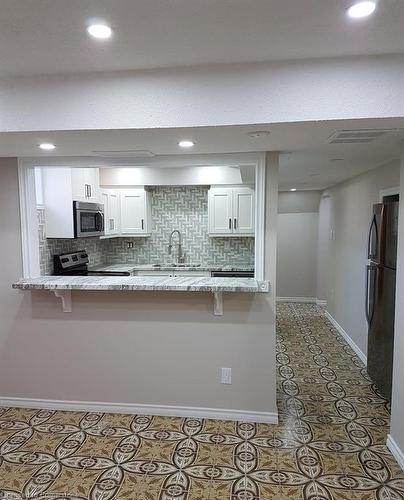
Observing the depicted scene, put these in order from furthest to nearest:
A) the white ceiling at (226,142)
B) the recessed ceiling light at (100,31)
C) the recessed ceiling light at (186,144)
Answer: the recessed ceiling light at (186,144)
the white ceiling at (226,142)
the recessed ceiling light at (100,31)

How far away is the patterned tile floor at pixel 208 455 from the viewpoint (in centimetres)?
217

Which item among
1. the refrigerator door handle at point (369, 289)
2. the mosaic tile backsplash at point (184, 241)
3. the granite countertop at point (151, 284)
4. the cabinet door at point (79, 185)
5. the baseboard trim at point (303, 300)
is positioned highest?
the cabinet door at point (79, 185)

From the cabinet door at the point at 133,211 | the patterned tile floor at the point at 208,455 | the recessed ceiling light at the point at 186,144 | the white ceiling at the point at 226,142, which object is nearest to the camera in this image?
the white ceiling at the point at 226,142

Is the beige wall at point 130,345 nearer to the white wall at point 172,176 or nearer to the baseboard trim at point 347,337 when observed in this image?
the baseboard trim at point 347,337

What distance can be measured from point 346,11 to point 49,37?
1.20 meters

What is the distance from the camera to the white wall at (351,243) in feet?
12.9

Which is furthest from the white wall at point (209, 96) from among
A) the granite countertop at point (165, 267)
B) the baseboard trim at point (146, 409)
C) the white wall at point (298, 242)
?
the white wall at point (298, 242)

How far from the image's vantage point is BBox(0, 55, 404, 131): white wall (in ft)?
5.65

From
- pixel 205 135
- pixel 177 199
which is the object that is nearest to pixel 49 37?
pixel 205 135

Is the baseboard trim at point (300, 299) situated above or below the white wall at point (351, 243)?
below

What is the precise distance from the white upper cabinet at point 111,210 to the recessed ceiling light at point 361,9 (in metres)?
3.95

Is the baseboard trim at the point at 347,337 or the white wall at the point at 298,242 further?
the white wall at the point at 298,242

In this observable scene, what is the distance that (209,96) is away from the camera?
183cm

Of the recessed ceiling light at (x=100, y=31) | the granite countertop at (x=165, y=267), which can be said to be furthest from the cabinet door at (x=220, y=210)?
the recessed ceiling light at (x=100, y=31)
